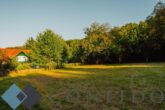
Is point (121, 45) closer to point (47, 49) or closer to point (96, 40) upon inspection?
point (96, 40)

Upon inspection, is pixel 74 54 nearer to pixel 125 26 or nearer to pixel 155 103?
pixel 125 26

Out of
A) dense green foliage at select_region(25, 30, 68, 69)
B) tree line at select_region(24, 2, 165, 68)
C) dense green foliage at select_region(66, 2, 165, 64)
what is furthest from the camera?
dense green foliage at select_region(66, 2, 165, 64)

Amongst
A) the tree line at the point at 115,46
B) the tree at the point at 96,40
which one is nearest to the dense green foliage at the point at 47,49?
the tree line at the point at 115,46

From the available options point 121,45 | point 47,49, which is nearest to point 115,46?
point 121,45

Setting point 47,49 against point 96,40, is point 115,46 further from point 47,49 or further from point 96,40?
point 47,49

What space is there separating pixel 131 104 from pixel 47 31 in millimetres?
44753

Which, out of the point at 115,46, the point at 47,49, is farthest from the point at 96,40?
the point at 47,49

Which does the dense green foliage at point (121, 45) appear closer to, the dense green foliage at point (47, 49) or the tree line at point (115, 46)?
the tree line at point (115, 46)

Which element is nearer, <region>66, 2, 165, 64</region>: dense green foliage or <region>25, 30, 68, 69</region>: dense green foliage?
<region>25, 30, 68, 69</region>: dense green foliage

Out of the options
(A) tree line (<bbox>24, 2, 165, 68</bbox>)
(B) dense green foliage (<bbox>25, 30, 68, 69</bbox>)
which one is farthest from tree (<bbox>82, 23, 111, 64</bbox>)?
(B) dense green foliage (<bbox>25, 30, 68, 69</bbox>)

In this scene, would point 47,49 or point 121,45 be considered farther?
point 121,45

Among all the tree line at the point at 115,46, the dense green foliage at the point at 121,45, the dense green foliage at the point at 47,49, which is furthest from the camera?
the dense green foliage at the point at 121,45

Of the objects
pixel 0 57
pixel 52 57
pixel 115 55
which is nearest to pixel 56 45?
pixel 52 57

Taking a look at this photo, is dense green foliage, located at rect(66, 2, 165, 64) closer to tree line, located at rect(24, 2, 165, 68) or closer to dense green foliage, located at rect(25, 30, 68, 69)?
tree line, located at rect(24, 2, 165, 68)
